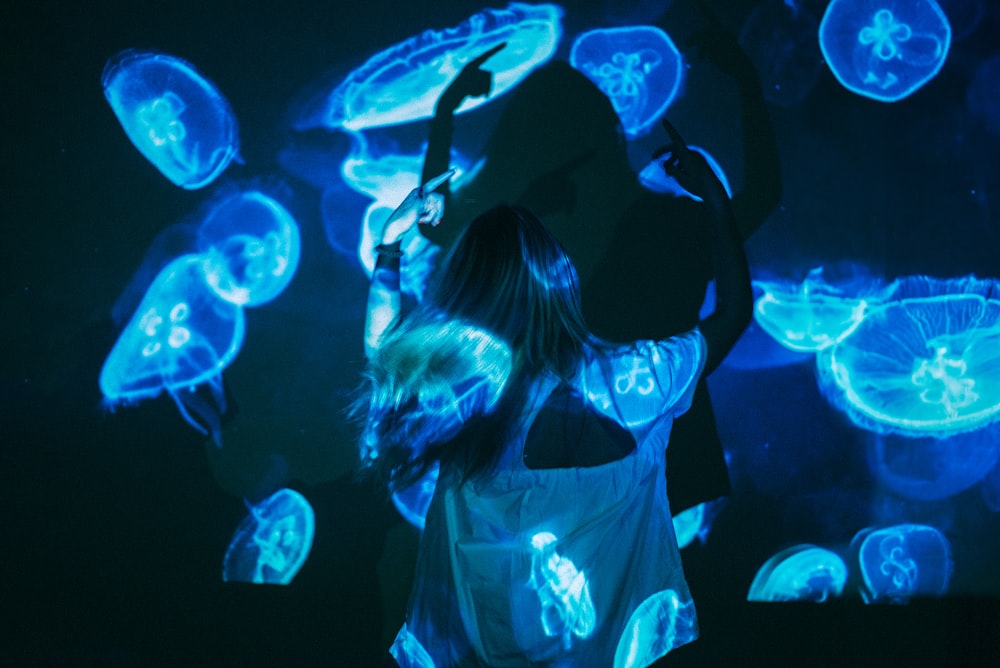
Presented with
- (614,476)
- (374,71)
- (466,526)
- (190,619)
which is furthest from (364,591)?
(374,71)

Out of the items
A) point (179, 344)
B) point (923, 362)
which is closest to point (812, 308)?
point (923, 362)

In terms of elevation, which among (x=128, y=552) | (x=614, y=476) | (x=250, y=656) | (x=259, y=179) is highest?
(x=259, y=179)

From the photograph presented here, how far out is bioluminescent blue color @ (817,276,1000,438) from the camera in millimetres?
2131

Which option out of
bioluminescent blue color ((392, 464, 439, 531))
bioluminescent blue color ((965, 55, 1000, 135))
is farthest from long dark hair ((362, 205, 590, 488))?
bioluminescent blue color ((965, 55, 1000, 135))

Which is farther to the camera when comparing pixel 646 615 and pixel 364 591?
pixel 364 591

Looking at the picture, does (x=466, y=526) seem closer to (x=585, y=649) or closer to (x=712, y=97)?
(x=585, y=649)

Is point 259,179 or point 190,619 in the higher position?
point 259,179

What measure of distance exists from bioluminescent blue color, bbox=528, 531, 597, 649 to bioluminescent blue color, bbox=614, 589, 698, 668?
0.09 metres

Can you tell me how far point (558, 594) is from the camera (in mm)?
1354

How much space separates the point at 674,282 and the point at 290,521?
4.25 feet

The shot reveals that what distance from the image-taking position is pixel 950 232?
2160 mm

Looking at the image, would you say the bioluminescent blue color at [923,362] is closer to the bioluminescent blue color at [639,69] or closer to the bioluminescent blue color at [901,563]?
the bioluminescent blue color at [901,563]

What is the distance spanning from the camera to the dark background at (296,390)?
213 cm

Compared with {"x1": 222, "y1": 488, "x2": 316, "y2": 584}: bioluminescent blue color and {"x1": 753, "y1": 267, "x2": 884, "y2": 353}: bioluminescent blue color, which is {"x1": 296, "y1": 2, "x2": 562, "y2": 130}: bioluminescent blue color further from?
{"x1": 222, "y1": 488, "x2": 316, "y2": 584}: bioluminescent blue color
